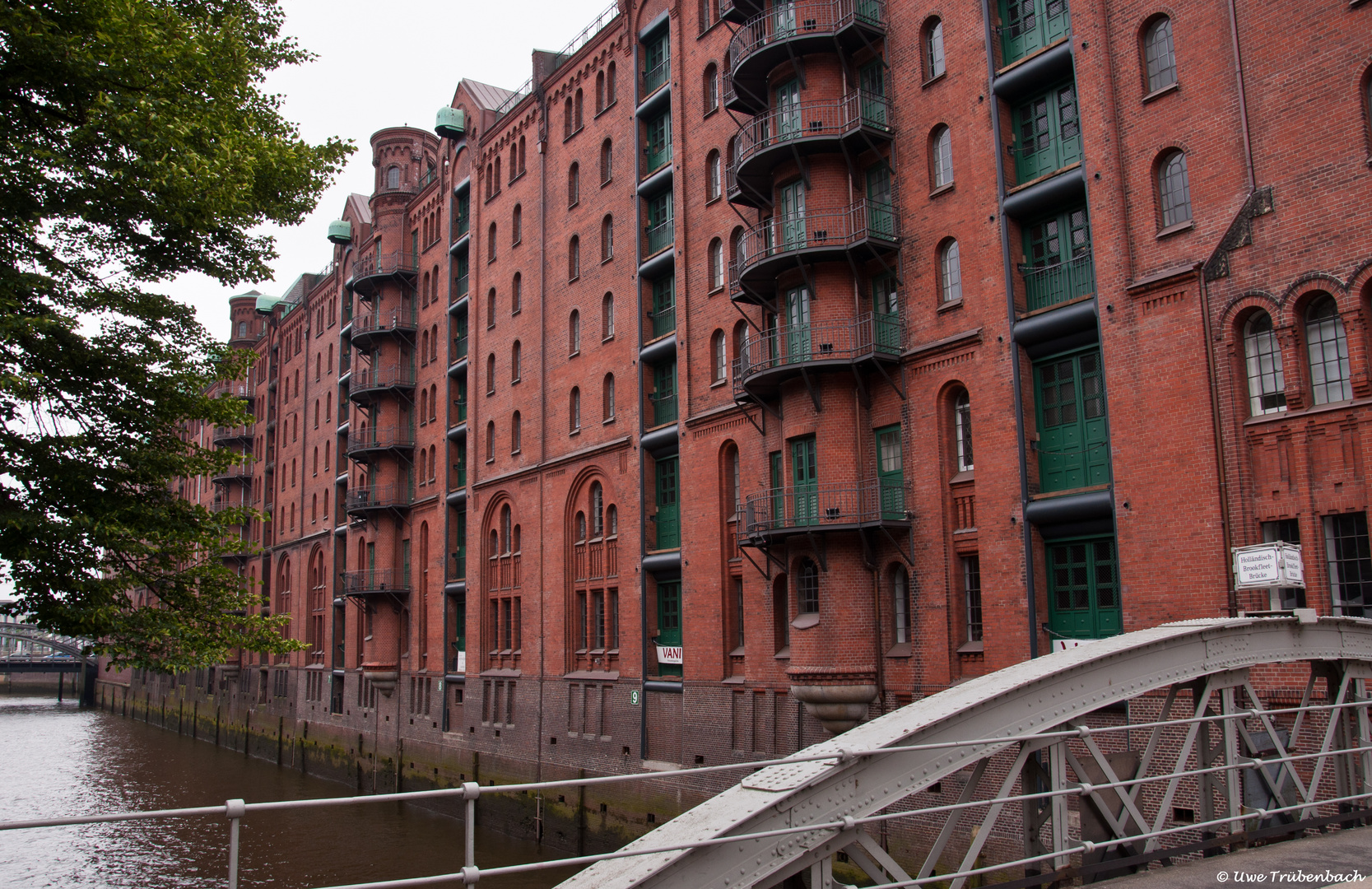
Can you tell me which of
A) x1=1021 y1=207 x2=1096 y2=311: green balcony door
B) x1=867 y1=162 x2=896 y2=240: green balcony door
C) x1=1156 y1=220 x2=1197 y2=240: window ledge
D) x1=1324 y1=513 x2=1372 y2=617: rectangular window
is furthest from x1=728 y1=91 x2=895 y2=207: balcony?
x1=1324 y1=513 x2=1372 y2=617: rectangular window

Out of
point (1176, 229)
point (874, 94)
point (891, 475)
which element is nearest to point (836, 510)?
point (891, 475)

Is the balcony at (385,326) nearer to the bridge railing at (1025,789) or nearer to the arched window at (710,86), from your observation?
the arched window at (710,86)

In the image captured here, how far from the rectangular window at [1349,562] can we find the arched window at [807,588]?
29.6 ft

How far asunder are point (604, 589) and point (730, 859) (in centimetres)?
2159

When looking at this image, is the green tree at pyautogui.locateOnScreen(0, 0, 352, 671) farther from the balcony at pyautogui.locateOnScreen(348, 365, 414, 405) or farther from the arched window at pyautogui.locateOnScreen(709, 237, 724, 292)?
the balcony at pyautogui.locateOnScreen(348, 365, 414, 405)

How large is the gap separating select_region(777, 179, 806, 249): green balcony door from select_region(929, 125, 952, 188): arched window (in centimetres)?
262

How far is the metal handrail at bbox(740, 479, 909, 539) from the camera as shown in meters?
19.0

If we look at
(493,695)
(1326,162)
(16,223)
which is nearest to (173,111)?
(16,223)

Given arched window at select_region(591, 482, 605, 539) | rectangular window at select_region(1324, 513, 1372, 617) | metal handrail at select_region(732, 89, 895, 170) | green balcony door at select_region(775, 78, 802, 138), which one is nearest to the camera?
rectangular window at select_region(1324, 513, 1372, 617)

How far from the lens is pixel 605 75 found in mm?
29719

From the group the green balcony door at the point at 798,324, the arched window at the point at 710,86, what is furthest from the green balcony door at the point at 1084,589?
the arched window at the point at 710,86

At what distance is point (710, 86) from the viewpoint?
82.1ft

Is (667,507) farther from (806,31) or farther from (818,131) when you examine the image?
(806,31)

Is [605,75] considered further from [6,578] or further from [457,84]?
[6,578]
